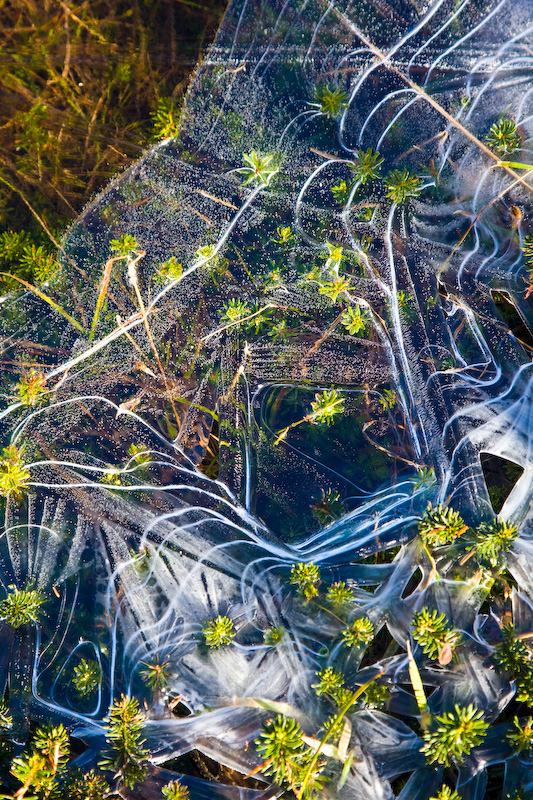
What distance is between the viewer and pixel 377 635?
8.00 ft

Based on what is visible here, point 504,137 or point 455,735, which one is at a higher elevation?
point 504,137

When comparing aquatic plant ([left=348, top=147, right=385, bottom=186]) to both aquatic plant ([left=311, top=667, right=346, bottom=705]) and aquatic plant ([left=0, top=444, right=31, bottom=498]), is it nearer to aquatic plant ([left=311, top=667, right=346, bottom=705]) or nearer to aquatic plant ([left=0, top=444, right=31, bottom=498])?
aquatic plant ([left=0, top=444, right=31, bottom=498])

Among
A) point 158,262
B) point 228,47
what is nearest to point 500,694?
point 158,262

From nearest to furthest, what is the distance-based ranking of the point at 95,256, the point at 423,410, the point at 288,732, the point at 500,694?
the point at 288,732, the point at 500,694, the point at 423,410, the point at 95,256

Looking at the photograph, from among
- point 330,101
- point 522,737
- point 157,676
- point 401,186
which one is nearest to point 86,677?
point 157,676

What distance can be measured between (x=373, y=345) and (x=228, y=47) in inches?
70.3

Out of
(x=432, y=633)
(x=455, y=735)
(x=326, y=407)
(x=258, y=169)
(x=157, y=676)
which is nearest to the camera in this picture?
(x=455, y=735)

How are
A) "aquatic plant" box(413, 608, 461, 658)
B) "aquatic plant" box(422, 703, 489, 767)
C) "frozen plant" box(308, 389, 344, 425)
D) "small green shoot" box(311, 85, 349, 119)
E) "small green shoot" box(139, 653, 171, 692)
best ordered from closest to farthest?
"aquatic plant" box(422, 703, 489, 767), "aquatic plant" box(413, 608, 461, 658), "small green shoot" box(139, 653, 171, 692), "frozen plant" box(308, 389, 344, 425), "small green shoot" box(311, 85, 349, 119)

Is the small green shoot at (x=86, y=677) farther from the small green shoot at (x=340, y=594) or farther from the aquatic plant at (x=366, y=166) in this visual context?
the aquatic plant at (x=366, y=166)

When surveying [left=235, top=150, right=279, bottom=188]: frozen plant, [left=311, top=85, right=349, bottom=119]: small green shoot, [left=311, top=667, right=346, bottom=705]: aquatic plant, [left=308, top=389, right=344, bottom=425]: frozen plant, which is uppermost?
[left=311, top=85, right=349, bottom=119]: small green shoot

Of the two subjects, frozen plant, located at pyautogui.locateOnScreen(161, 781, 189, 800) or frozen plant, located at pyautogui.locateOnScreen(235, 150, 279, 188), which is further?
frozen plant, located at pyautogui.locateOnScreen(235, 150, 279, 188)

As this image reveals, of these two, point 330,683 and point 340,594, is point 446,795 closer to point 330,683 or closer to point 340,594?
point 330,683

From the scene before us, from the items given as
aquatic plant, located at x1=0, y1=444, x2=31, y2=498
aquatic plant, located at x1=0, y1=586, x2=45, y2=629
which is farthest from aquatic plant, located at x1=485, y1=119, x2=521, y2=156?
aquatic plant, located at x1=0, y1=586, x2=45, y2=629

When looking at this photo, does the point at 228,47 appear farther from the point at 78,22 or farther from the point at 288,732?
the point at 288,732
